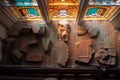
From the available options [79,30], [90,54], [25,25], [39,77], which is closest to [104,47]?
[90,54]

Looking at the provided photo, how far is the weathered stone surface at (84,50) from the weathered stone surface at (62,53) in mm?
250

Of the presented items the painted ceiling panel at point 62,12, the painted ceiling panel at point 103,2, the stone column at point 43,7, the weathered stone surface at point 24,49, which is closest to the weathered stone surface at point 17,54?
the weathered stone surface at point 24,49

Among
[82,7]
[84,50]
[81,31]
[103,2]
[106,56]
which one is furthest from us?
[81,31]

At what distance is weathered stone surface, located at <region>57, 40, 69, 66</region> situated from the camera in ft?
13.8

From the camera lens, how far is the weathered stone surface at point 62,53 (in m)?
4.20

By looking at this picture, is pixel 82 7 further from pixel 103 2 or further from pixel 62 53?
pixel 62 53

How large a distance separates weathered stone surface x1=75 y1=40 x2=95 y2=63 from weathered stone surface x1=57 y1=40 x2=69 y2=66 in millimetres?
250

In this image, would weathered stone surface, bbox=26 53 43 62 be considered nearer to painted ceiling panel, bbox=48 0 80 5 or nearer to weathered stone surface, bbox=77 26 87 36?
weathered stone surface, bbox=77 26 87 36

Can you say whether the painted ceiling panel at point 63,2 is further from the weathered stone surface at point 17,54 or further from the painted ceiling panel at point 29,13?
the weathered stone surface at point 17,54

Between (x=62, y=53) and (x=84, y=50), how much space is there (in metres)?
0.50

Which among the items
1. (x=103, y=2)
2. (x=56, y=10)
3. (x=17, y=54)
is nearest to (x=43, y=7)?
(x=56, y=10)

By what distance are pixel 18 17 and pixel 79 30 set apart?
4.91ft

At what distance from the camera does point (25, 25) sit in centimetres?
448

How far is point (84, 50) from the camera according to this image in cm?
426
